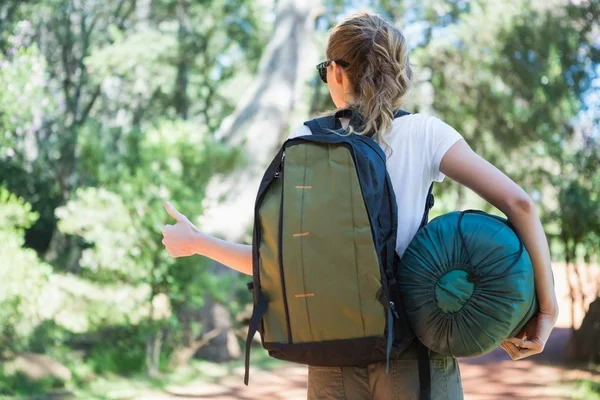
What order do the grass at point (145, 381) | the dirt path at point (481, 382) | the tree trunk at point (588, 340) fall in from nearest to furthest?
the grass at point (145, 381)
the dirt path at point (481, 382)
the tree trunk at point (588, 340)

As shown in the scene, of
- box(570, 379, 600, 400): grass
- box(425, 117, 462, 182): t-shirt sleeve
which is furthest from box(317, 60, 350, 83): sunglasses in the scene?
box(570, 379, 600, 400): grass

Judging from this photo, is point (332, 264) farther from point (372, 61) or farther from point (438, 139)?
point (372, 61)

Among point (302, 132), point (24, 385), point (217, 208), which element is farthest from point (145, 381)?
point (302, 132)

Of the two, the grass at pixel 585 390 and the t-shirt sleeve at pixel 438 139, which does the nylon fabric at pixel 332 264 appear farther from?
the grass at pixel 585 390

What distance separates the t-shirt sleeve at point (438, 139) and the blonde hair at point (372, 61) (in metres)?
0.10

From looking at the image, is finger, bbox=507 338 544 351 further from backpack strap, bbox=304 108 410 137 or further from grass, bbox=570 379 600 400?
grass, bbox=570 379 600 400

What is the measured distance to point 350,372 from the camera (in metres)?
1.73

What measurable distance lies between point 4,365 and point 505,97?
6.99 meters

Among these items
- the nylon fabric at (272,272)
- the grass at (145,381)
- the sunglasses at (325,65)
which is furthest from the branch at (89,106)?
the nylon fabric at (272,272)

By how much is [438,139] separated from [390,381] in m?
0.57

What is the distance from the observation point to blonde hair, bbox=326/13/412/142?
1819 mm

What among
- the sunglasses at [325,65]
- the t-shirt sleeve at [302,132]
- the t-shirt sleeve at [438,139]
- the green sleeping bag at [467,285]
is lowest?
the green sleeping bag at [467,285]

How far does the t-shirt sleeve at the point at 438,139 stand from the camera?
1.77 m

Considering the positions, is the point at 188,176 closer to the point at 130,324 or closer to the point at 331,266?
the point at 130,324
